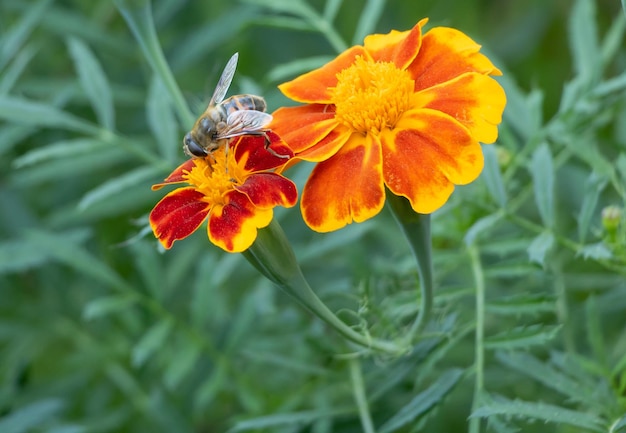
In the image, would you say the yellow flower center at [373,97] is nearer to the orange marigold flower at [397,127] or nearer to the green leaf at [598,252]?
the orange marigold flower at [397,127]

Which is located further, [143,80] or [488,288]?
[143,80]

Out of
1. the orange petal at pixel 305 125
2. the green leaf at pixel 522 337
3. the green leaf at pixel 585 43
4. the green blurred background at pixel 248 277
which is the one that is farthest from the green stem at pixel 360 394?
the green leaf at pixel 585 43

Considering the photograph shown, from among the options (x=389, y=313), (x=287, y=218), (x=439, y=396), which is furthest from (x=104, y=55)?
(x=439, y=396)

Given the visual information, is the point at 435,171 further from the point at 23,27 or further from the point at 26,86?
the point at 26,86

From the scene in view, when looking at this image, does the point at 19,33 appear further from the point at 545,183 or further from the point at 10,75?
the point at 545,183

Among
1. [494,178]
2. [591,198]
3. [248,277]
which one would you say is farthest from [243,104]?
[248,277]

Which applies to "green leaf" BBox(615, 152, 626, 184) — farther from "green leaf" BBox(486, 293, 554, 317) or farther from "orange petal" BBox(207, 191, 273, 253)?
"orange petal" BBox(207, 191, 273, 253)
